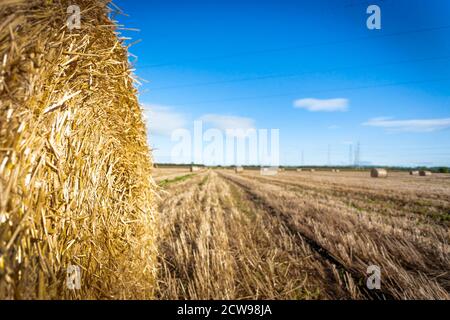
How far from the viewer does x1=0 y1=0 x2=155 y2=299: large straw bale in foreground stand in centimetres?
183

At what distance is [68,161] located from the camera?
2535 mm

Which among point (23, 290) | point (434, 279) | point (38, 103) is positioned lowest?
point (434, 279)

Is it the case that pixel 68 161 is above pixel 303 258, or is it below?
above

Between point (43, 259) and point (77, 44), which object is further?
point (77, 44)

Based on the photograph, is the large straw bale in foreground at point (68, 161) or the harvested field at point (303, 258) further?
the harvested field at point (303, 258)

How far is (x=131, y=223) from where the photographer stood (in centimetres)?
350

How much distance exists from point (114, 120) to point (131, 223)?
1.28 metres

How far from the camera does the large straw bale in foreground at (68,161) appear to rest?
5.99ft

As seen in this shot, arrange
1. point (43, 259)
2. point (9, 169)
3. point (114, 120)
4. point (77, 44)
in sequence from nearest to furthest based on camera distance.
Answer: point (9, 169)
point (43, 259)
point (77, 44)
point (114, 120)

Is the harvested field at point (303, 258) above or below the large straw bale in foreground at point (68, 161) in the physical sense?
below

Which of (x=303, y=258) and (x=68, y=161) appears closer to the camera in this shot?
(x=68, y=161)
